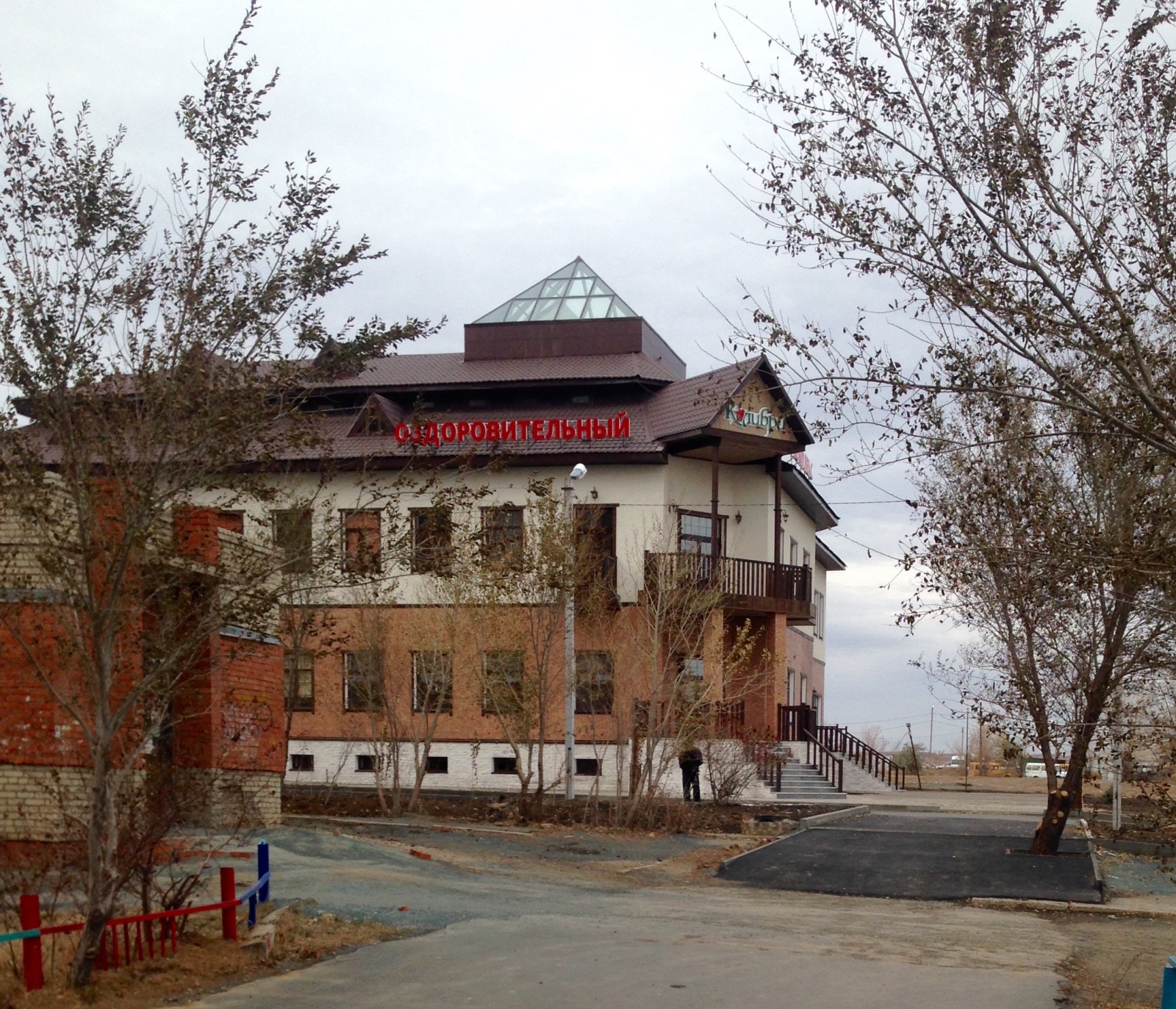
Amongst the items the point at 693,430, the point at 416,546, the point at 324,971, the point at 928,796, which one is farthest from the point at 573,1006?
the point at 928,796

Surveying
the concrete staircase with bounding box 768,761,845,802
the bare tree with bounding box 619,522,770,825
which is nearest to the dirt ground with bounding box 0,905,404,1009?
the bare tree with bounding box 619,522,770,825

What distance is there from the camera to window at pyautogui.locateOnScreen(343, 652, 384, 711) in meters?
28.6

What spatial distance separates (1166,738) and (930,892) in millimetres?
8319

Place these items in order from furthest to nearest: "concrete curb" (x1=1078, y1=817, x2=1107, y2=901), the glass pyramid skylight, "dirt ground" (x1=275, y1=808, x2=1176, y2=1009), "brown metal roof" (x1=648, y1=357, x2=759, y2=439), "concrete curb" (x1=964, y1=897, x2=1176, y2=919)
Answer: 1. the glass pyramid skylight
2. "brown metal roof" (x1=648, y1=357, x2=759, y2=439)
3. "concrete curb" (x1=1078, y1=817, x2=1107, y2=901)
4. "concrete curb" (x1=964, y1=897, x2=1176, y2=919)
5. "dirt ground" (x1=275, y1=808, x2=1176, y2=1009)

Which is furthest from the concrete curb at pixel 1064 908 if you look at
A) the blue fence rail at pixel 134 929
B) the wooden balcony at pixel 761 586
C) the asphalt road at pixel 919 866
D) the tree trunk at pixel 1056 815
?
the wooden balcony at pixel 761 586

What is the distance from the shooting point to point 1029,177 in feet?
32.4

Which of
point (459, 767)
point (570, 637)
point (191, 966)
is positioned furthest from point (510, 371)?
point (191, 966)

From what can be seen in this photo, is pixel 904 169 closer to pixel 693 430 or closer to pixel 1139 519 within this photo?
pixel 1139 519

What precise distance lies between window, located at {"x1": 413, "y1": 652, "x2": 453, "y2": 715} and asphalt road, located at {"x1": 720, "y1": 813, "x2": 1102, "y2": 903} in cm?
766

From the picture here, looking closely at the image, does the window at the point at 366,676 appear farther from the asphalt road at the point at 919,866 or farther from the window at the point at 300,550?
the window at the point at 300,550

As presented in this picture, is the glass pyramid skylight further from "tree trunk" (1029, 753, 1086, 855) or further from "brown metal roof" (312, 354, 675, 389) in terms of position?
"tree trunk" (1029, 753, 1086, 855)

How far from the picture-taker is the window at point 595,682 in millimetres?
27281

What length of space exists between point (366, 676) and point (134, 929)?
18.6 metres

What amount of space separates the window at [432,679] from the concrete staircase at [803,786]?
26.9 feet
